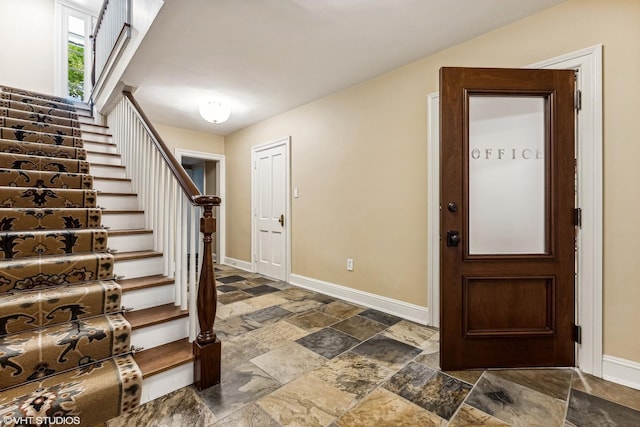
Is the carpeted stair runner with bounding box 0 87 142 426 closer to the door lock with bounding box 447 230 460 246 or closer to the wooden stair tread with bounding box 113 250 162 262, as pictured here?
the wooden stair tread with bounding box 113 250 162 262

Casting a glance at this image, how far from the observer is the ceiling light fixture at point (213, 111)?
134 inches

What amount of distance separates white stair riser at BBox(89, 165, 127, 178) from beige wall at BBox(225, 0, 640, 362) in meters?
1.98

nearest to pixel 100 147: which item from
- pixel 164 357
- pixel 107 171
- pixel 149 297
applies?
pixel 107 171

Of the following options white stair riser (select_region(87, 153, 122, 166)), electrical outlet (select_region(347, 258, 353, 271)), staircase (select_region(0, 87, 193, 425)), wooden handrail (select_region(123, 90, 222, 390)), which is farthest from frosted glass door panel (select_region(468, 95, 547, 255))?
white stair riser (select_region(87, 153, 122, 166))

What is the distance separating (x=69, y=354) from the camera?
4.82 ft

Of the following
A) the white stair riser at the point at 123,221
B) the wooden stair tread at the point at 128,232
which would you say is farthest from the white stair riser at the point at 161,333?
the white stair riser at the point at 123,221

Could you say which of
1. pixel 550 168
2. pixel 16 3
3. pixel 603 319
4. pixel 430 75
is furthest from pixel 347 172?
pixel 16 3

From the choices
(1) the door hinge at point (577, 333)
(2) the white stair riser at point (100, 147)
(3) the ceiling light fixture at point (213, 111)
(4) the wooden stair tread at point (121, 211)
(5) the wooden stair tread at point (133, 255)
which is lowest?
(1) the door hinge at point (577, 333)

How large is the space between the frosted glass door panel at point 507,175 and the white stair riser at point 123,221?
2.75 m

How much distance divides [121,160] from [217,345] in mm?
2579

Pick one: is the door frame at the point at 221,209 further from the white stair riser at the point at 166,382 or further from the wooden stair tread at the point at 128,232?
the white stair riser at the point at 166,382

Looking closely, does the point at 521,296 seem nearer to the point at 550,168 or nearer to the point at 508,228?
the point at 508,228

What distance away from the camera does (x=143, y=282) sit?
6.66ft

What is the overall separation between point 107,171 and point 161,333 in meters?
2.06
